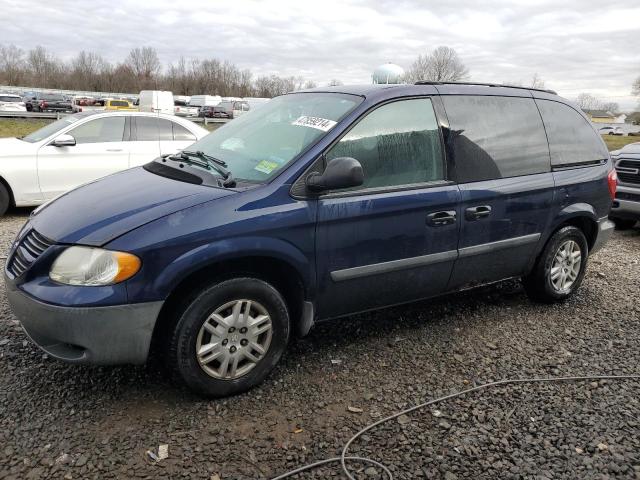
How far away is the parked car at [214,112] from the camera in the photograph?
41116mm

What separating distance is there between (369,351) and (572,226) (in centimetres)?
225

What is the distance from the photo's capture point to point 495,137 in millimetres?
3918

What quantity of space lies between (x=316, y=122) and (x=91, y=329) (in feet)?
5.97

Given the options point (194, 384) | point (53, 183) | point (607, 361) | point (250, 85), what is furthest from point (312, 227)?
point (250, 85)

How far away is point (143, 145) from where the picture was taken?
812cm

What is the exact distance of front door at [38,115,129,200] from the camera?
24.2 ft

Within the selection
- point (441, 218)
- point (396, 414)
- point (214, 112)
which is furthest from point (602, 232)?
point (214, 112)

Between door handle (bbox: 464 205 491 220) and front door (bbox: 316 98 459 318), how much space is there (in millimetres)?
109

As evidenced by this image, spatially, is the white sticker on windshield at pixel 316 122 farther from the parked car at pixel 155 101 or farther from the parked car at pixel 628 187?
the parked car at pixel 155 101

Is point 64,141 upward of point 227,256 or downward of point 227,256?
upward

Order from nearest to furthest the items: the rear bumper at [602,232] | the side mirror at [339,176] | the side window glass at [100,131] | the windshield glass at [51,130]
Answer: the side mirror at [339,176]
the rear bumper at [602,232]
the windshield glass at [51,130]
the side window glass at [100,131]

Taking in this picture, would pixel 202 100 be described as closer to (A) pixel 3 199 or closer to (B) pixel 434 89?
(A) pixel 3 199

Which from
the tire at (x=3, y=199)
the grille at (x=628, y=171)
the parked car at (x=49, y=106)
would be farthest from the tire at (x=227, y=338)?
the parked car at (x=49, y=106)

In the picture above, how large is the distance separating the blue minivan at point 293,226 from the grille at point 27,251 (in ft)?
0.04
